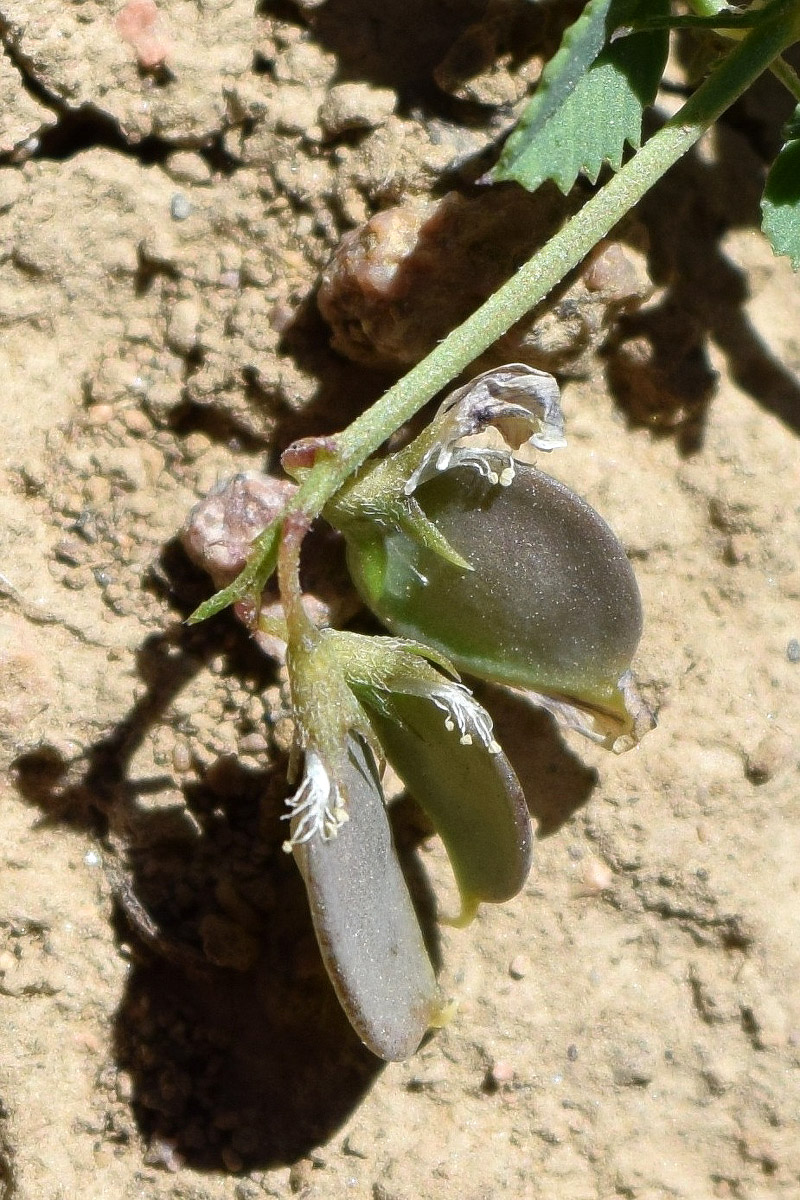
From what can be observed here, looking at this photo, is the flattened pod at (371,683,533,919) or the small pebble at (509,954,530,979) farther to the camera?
the small pebble at (509,954,530,979)

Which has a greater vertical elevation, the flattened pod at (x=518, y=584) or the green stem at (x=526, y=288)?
the green stem at (x=526, y=288)

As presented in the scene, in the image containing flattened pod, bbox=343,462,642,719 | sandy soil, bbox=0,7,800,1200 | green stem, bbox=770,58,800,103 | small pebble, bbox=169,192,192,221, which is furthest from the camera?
small pebble, bbox=169,192,192,221

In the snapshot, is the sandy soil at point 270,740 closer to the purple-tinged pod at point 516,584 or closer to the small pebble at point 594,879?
the small pebble at point 594,879

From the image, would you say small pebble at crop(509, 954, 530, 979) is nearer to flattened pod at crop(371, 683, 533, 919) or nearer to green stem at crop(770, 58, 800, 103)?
flattened pod at crop(371, 683, 533, 919)

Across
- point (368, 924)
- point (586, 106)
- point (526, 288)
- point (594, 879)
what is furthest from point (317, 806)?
point (586, 106)

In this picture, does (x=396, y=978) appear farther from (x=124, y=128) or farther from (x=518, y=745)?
(x=124, y=128)

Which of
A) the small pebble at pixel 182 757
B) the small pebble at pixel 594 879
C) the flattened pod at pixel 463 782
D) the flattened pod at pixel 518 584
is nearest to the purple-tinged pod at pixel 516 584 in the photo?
the flattened pod at pixel 518 584

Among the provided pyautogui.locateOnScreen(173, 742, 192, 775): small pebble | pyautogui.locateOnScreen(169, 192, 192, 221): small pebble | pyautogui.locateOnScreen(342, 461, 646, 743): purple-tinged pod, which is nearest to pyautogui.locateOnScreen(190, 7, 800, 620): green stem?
pyautogui.locateOnScreen(342, 461, 646, 743): purple-tinged pod
